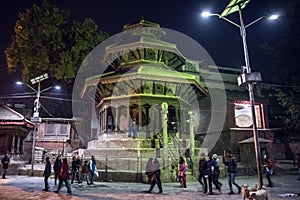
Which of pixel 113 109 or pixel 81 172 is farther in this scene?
pixel 113 109

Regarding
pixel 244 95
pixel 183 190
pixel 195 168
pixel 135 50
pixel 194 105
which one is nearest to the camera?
pixel 183 190

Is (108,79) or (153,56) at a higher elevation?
(153,56)

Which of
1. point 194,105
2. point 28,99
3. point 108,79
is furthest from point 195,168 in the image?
point 28,99

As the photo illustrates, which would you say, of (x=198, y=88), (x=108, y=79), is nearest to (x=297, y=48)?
(x=198, y=88)

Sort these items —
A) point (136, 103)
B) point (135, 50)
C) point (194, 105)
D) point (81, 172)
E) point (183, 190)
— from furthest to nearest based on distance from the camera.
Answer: point (194, 105)
point (135, 50)
point (136, 103)
point (81, 172)
point (183, 190)

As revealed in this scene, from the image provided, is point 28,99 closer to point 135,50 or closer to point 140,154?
point 135,50

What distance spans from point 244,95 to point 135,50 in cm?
1785

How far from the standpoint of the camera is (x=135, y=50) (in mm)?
21703

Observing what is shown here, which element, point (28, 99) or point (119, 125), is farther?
point (28, 99)

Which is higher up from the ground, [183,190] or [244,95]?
[244,95]

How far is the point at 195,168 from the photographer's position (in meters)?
15.8

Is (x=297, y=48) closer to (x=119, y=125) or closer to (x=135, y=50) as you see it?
(x=135, y=50)

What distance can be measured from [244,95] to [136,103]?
61.9 ft

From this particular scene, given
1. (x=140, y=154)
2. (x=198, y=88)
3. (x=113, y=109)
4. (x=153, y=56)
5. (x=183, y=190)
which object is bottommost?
(x=183, y=190)
